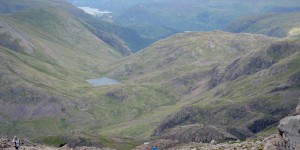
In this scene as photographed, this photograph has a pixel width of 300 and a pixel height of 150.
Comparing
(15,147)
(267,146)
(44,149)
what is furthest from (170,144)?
(267,146)

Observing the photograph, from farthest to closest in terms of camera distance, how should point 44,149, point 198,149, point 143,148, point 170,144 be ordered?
point 170,144, point 143,148, point 44,149, point 198,149

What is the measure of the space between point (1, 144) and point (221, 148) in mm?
45139

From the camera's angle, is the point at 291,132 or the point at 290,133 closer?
the point at 291,132

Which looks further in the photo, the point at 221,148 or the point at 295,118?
the point at 221,148

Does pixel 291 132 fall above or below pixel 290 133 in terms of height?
above

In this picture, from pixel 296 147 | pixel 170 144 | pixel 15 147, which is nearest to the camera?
pixel 296 147

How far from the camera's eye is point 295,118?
7100cm

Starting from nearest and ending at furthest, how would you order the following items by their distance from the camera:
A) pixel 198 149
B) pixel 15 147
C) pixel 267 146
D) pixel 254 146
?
pixel 267 146 < pixel 254 146 < pixel 15 147 < pixel 198 149

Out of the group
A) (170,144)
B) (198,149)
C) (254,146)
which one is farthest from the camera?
(170,144)

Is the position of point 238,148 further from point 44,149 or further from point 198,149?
point 44,149

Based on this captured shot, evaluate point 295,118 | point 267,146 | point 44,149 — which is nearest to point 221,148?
point 267,146

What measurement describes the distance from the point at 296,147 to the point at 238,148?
2363cm

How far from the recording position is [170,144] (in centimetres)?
18475

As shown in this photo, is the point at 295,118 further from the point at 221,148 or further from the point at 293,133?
the point at 221,148
